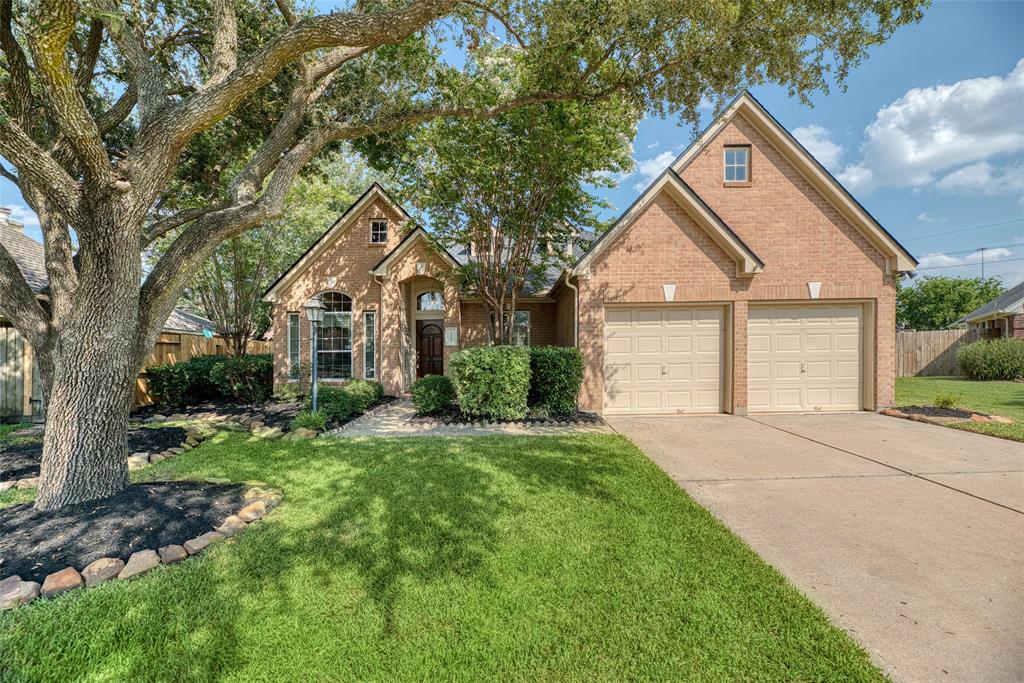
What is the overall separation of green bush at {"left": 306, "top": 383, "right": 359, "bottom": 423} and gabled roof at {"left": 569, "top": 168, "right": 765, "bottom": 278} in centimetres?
593

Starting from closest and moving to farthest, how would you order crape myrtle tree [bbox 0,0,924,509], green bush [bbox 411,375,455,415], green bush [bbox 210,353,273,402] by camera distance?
crape myrtle tree [bbox 0,0,924,509], green bush [bbox 411,375,455,415], green bush [bbox 210,353,273,402]

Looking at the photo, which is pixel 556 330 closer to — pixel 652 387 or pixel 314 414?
pixel 652 387

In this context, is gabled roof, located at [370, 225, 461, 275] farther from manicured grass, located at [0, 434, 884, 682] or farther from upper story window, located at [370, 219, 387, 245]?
manicured grass, located at [0, 434, 884, 682]

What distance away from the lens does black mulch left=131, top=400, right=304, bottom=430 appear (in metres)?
9.17

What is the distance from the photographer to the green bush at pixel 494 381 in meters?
8.35

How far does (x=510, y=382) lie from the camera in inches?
331

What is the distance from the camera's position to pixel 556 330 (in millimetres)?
13000

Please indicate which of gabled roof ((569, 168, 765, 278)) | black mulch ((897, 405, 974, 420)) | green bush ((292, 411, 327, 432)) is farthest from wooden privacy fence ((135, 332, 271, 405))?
black mulch ((897, 405, 974, 420))

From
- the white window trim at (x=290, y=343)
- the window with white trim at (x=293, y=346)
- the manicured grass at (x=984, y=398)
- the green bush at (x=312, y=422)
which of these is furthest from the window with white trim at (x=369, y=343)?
the manicured grass at (x=984, y=398)

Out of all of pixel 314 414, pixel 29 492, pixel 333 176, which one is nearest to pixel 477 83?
pixel 314 414

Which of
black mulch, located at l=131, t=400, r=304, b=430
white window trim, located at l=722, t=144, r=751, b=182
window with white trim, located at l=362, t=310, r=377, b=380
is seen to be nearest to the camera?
black mulch, located at l=131, t=400, r=304, b=430

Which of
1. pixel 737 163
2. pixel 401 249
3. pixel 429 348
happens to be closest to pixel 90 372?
pixel 401 249

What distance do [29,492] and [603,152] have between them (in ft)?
33.4

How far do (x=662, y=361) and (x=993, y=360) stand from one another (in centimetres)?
1638
